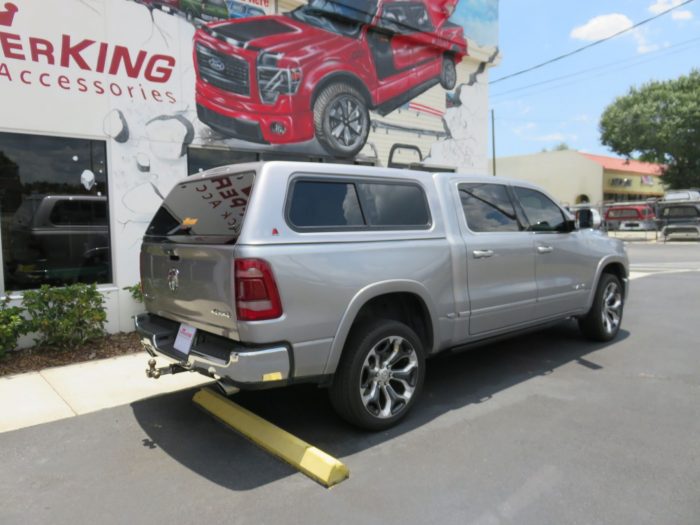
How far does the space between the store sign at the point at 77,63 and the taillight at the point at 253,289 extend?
182 inches

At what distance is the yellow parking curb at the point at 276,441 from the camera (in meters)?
3.14

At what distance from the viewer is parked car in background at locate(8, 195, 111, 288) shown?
6.10m

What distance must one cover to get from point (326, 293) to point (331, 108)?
6332 millimetres

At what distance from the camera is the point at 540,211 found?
17.6ft

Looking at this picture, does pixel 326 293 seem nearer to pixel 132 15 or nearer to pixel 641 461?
pixel 641 461

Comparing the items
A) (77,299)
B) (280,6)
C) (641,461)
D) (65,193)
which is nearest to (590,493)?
(641,461)

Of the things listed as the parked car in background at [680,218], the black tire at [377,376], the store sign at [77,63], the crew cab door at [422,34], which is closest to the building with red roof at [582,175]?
the parked car in background at [680,218]

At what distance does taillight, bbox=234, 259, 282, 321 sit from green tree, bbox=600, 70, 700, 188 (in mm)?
38631

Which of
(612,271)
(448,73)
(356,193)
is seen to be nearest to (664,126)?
(448,73)

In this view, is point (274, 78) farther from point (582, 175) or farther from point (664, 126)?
point (582, 175)

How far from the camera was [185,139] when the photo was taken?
7270 mm

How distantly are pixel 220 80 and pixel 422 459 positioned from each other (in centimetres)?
629

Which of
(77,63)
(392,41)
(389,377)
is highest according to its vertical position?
(392,41)

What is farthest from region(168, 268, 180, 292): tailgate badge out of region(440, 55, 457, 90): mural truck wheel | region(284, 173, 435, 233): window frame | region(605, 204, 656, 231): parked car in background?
region(605, 204, 656, 231): parked car in background
